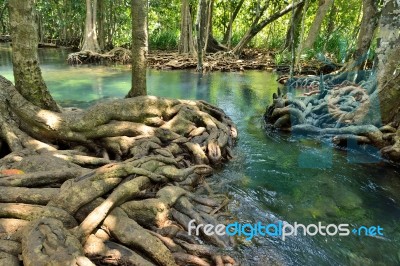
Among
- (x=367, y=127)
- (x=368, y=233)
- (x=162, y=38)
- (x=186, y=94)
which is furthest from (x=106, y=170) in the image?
(x=162, y=38)

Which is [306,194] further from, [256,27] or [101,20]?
[101,20]

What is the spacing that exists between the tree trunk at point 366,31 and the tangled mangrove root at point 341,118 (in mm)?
2304

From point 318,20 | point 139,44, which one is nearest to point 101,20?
point 318,20

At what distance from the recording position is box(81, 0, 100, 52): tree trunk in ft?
64.7

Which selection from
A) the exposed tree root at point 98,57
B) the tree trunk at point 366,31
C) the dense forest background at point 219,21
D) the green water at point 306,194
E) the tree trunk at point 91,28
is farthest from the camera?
the dense forest background at point 219,21

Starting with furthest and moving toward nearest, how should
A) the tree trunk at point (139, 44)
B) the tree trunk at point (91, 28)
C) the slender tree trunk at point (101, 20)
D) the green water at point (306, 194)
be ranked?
the slender tree trunk at point (101, 20) < the tree trunk at point (91, 28) < the tree trunk at point (139, 44) < the green water at point (306, 194)

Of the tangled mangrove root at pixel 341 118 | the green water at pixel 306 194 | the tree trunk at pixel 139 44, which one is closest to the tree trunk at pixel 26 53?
the tree trunk at pixel 139 44

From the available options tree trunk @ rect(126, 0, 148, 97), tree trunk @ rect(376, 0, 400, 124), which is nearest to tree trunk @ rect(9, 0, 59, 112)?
tree trunk @ rect(126, 0, 148, 97)

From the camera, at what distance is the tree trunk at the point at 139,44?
6.30 meters

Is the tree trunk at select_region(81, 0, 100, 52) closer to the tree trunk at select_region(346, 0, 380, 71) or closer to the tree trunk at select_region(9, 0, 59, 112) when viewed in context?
the tree trunk at select_region(346, 0, 380, 71)

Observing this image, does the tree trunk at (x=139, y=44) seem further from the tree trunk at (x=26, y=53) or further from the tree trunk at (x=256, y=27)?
the tree trunk at (x=256, y=27)

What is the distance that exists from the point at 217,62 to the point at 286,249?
1572cm

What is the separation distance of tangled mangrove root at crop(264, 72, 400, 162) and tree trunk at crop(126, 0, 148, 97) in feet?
11.1

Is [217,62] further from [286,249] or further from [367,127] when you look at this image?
[286,249]
